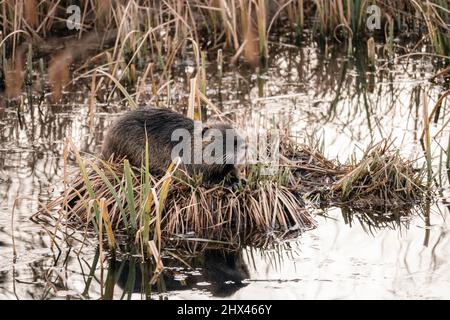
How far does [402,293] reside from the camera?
593cm

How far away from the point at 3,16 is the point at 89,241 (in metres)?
4.55

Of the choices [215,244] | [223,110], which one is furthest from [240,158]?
[223,110]

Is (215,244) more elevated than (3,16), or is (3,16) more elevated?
(3,16)

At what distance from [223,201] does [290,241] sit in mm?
585

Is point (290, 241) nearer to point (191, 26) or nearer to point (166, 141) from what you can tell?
point (166, 141)

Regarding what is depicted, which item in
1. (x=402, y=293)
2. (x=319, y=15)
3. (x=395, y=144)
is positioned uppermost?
(x=319, y=15)

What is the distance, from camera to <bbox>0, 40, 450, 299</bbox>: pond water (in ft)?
19.9

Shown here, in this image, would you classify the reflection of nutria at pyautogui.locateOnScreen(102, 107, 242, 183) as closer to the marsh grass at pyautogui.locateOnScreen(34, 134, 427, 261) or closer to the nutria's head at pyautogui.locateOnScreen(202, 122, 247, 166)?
the nutria's head at pyautogui.locateOnScreen(202, 122, 247, 166)

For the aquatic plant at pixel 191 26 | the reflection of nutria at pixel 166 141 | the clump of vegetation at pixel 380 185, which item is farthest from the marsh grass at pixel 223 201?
the aquatic plant at pixel 191 26

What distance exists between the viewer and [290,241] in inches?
268

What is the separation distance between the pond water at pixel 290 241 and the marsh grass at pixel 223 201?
0.56 ft

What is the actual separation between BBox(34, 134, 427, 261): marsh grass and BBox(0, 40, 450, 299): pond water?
0.56 ft

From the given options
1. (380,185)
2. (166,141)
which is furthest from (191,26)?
(380,185)

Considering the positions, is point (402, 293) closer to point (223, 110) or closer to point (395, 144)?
point (395, 144)
